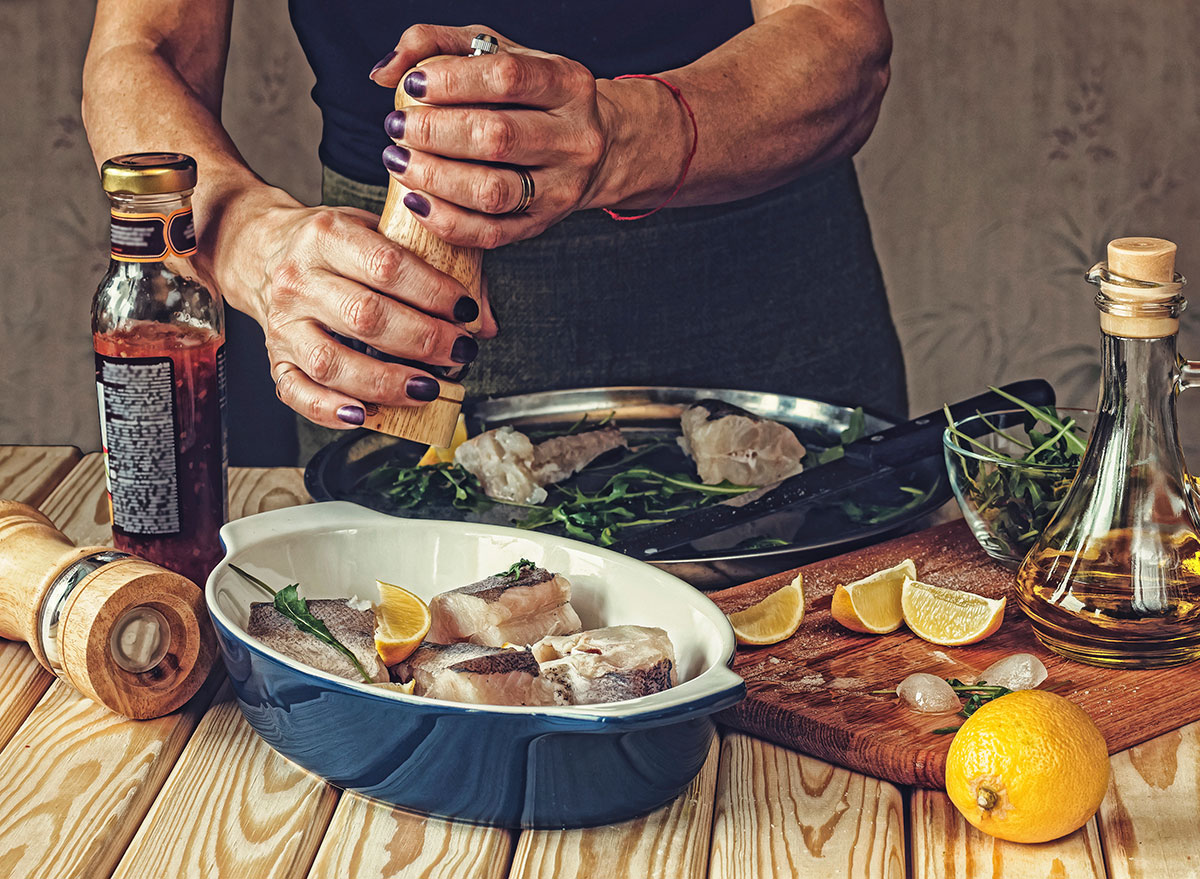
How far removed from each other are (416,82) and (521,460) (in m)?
0.44

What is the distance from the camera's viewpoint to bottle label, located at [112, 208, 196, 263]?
1081mm

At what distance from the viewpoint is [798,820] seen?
0.91m

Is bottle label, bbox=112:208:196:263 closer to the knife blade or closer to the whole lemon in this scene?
the knife blade

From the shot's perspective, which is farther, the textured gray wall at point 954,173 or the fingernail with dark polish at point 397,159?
the textured gray wall at point 954,173

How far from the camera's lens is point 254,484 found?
1.59 meters

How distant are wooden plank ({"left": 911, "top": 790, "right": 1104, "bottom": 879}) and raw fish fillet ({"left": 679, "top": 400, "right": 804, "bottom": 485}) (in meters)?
0.55

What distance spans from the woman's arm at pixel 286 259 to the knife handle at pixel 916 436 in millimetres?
412

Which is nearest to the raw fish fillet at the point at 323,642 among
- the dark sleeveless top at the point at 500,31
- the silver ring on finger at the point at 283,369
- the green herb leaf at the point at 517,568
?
the green herb leaf at the point at 517,568

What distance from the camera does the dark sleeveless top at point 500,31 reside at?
1.77 m

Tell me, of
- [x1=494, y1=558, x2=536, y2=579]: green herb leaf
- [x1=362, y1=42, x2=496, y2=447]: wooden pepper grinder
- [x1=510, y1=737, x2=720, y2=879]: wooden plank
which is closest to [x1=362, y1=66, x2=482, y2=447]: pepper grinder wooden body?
[x1=362, y1=42, x2=496, y2=447]: wooden pepper grinder

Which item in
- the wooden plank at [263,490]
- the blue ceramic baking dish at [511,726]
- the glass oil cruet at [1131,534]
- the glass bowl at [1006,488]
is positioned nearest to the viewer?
the blue ceramic baking dish at [511,726]

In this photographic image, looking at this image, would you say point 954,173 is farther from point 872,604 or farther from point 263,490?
point 872,604

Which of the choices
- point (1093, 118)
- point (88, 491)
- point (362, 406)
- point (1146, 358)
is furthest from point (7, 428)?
point (1146, 358)

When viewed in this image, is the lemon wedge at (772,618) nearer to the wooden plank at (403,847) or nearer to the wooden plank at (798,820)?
the wooden plank at (798,820)
